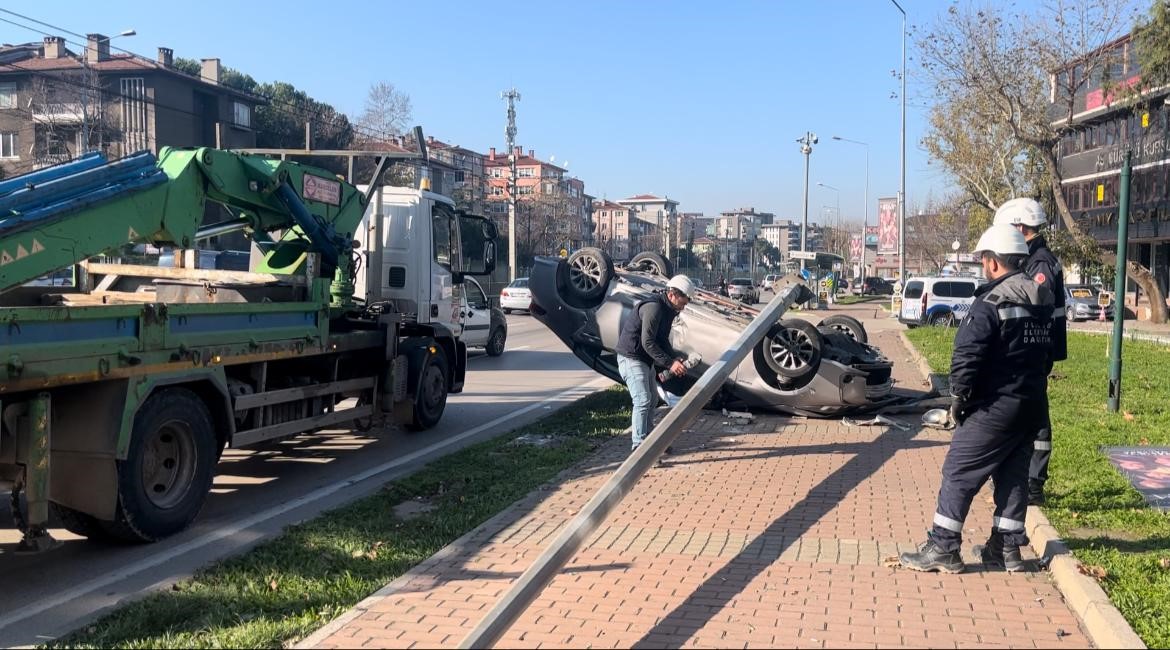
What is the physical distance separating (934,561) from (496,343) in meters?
15.3

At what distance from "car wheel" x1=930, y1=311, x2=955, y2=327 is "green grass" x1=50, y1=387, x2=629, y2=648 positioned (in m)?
23.5

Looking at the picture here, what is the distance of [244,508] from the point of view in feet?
23.7

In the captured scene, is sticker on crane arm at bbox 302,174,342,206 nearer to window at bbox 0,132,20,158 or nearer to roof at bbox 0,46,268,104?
roof at bbox 0,46,268,104

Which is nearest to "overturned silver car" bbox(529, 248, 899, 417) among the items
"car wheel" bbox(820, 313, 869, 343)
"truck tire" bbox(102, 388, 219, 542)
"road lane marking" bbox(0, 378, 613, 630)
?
"car wheel" bbox(820, 313, 869, 343)

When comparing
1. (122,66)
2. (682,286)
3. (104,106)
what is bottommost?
(682,286)

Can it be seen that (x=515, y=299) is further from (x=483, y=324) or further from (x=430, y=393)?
(x=430, y=393)

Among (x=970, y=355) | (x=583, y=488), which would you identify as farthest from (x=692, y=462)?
(x=970, y=355)

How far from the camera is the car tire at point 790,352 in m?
9.95

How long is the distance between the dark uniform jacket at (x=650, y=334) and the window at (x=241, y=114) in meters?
44.6

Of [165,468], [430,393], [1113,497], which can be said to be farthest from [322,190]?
[1113,497]

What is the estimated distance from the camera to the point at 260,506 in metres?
7.30

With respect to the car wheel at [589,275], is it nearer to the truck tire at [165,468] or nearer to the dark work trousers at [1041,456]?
the truck tire at [165,468]

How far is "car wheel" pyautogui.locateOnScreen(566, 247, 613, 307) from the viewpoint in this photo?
11.2m

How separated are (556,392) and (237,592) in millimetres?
Result: 9323
